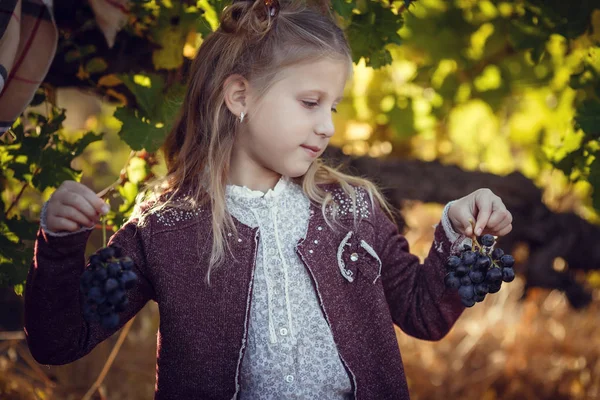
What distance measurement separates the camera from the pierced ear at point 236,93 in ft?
6.59

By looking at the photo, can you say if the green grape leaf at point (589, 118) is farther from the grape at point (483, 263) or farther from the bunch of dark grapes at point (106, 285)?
the bunch of dark grapes at point (106, 285)

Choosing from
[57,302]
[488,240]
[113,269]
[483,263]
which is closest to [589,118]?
[488,240]

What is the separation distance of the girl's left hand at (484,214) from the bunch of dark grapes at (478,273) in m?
0.15

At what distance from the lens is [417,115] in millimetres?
4012

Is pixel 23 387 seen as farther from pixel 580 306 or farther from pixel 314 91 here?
pixel 580 306

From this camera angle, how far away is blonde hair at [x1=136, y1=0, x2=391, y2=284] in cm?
194

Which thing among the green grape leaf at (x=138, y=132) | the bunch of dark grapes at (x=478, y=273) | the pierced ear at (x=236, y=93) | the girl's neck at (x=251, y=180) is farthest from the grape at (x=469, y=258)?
the green grape leaf at (x=138, y=132)

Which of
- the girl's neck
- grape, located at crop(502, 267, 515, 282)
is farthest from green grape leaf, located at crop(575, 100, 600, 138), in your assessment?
the girl's neck

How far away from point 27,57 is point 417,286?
4.48ft

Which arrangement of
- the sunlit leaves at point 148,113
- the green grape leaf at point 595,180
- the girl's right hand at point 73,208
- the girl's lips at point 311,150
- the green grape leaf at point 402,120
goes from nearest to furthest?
the girl's right hand at point 73,208, the girl's lips at point 311,150, the sunlit leaves at point 148,113, the green grape leaf at point 595,180, the green grape leaf at point 402,120

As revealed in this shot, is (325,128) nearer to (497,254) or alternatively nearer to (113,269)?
(497,254)

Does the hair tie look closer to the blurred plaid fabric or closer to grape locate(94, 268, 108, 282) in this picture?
the blurred plaid fabric

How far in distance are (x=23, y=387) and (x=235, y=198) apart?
1470mm

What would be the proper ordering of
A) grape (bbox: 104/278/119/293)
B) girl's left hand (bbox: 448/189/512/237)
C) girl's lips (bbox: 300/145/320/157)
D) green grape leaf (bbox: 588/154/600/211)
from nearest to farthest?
1. grape (bbox: 104/278/119/293)
2. girl's left hand (bbox: 448/189/512/237)
3. girl's lips (bbox: 300/145/320/157)
4. green grape leaf (bbox: 588/154/600/211)
